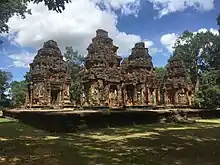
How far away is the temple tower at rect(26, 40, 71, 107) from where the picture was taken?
31828 mm

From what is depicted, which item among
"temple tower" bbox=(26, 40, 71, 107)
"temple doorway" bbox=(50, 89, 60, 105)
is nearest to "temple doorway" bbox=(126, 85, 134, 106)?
"temple tower" bbox=(26, 40, 71, 107)

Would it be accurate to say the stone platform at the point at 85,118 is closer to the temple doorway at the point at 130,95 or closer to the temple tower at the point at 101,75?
the temple tower at the point at 101,75

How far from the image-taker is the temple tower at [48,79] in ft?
104

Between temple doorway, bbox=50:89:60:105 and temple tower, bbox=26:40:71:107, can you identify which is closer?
temple tower, bbox=26:40:71:107

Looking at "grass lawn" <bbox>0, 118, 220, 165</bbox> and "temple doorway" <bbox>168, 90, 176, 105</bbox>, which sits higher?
"temple doorway" <bbox>168, 90, 176, 105</bbox>

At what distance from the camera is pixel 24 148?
8.29 metres

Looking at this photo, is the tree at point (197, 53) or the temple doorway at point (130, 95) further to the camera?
the tree at point (197, 53)

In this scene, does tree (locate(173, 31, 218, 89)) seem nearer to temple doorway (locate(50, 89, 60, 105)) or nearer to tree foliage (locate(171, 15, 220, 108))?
tree foliage (locate(171, 15, 220, 108))

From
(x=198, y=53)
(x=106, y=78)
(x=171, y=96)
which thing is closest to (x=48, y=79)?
A: (x=106, y=78)

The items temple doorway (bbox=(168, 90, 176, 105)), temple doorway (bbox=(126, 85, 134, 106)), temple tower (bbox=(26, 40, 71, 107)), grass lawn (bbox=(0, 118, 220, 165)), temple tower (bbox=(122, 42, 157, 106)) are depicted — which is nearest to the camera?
grass lawn (bbox=(0, 118, 220, 165))

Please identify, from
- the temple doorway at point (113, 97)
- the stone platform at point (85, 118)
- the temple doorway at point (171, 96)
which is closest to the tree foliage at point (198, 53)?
the temple doorway at point (171, 96)

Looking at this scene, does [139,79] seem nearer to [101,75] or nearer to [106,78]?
[106,78]

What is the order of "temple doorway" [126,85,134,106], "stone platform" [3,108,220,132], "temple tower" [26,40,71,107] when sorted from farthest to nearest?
"temple doorway" [126,85,134,106] < "temple tower" [26,40,71,107] < "stone platform" [3,108,220,132]

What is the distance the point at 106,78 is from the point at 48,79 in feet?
24.9
